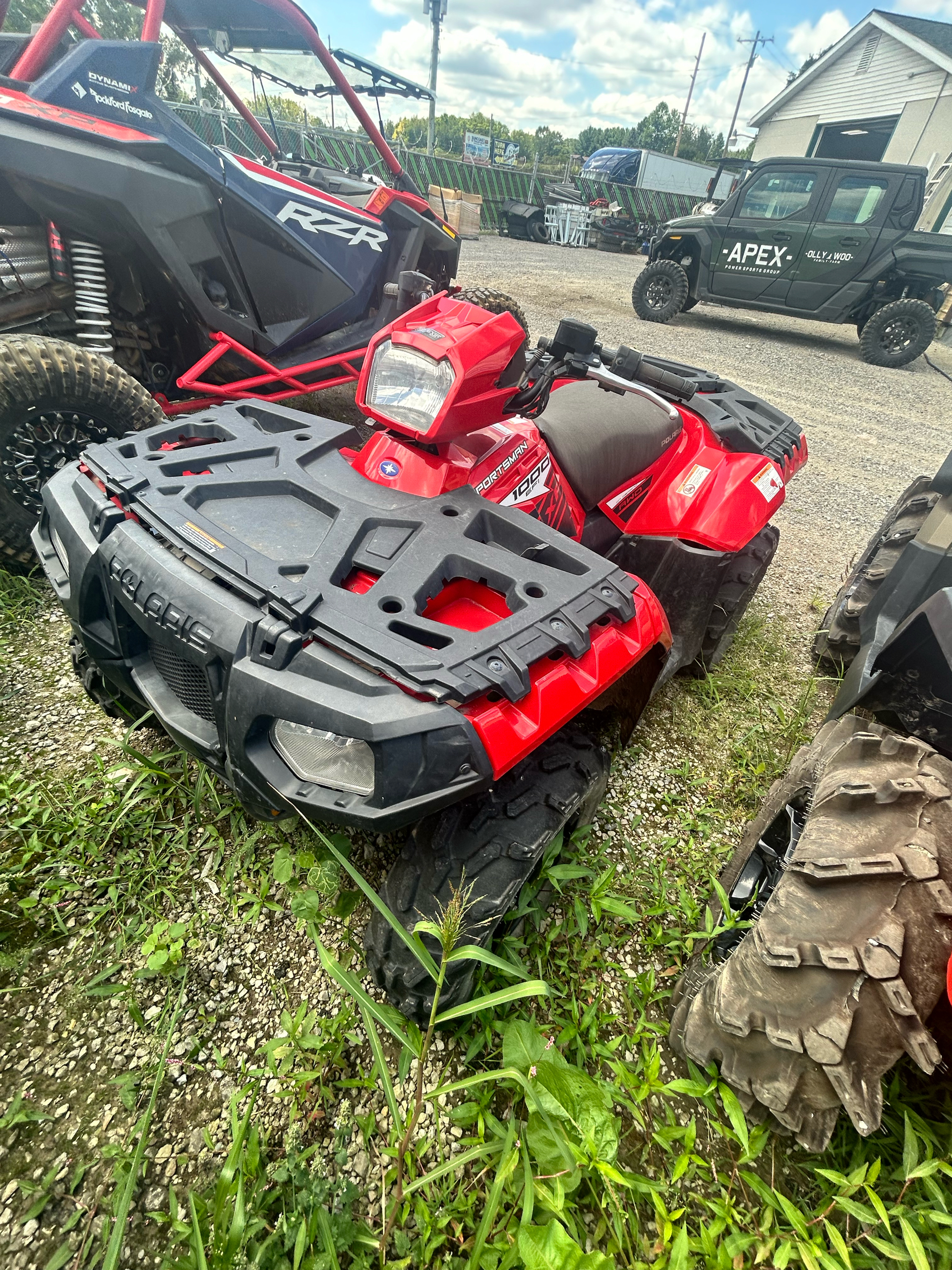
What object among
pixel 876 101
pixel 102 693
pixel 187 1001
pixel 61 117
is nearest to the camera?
pixel 187 1001

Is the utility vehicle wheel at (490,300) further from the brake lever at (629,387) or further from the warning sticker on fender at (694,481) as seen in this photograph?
the warning sticker on fender at (694,481)

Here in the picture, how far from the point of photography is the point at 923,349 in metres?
9.50

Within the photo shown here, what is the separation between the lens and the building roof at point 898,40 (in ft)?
55.7

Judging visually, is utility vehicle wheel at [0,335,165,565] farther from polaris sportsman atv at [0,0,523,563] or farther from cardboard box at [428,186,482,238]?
cardboard box at [428,186,482,238]

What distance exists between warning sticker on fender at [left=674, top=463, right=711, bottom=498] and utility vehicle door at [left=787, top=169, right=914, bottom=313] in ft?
29.7

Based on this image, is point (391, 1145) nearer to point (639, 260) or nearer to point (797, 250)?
point (797, 250)

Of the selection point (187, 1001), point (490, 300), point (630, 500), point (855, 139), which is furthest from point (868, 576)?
point (855, 139)

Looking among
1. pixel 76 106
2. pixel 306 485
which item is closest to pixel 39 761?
pixel 306 485

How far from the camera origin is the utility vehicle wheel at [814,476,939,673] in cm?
276

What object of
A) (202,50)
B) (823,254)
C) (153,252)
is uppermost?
(202,50)

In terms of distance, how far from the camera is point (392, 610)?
1.41 metres

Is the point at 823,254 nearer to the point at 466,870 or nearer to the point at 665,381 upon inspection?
the point at 665,381

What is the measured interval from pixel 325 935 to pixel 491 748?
96cm

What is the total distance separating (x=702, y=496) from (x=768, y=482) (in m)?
0.32
